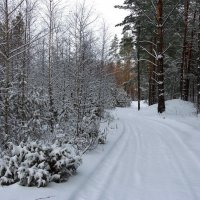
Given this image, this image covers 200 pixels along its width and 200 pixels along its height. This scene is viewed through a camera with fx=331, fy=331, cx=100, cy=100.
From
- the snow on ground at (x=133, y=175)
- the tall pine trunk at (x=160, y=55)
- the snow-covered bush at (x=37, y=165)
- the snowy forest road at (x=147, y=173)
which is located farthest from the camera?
the tall pine trunk at (x=160, y=55)

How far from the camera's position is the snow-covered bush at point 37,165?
19.9 feet

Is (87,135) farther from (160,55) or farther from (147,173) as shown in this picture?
(160,55)

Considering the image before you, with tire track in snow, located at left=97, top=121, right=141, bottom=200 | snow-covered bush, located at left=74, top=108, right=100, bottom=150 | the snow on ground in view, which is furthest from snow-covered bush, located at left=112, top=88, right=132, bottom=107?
tire track in snow, located at left=97, top=121, right=141, bottom=200

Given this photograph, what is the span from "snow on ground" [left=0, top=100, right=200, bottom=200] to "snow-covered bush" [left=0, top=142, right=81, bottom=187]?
171mm

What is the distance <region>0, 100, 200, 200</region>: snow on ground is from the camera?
5805 millimetres

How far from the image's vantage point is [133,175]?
7.10 m

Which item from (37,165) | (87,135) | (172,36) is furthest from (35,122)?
(172,36)

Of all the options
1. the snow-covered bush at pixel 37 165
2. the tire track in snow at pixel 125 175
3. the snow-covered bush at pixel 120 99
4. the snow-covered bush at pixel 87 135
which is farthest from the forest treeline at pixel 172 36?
the snow-covered bush at pixel 37 165

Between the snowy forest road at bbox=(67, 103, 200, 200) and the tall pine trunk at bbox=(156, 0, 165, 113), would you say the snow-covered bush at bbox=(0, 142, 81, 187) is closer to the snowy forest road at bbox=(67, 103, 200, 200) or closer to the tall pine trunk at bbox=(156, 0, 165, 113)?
the snowy forest road at bbox=(67, 103, 200, 200)

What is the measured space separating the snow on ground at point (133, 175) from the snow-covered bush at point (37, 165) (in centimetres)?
17

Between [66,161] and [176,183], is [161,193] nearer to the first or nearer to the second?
[176,183]

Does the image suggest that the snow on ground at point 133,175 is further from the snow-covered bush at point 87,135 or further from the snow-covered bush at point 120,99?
the snow-covered bush at point 120,99

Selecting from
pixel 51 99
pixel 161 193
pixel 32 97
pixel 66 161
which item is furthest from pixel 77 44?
pixel 161 193

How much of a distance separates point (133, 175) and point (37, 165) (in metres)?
2.06
